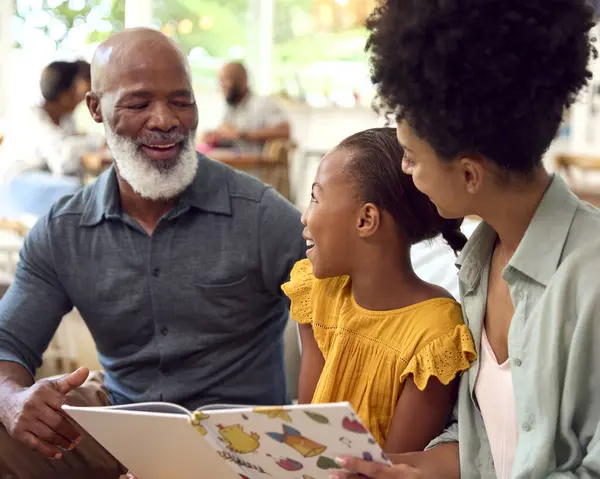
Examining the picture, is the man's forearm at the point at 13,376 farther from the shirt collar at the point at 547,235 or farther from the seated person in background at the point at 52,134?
the seated person in background at the point at 52,134

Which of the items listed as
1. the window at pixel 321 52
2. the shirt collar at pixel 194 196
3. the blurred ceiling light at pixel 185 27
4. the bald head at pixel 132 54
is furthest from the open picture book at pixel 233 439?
the blurred ceiling light at pixel 185 27

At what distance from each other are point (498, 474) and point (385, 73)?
612 mm

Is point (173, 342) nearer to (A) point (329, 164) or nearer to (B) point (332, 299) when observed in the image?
(B) point (332, 299)

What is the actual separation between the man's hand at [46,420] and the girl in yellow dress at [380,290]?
1.60 feet

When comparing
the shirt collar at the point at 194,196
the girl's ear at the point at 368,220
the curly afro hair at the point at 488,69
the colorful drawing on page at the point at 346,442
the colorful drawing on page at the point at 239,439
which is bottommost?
the colorful drawing on page at the point at 239,439

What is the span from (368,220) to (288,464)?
41cm

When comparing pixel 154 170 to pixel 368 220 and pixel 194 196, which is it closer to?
pixel 194 196

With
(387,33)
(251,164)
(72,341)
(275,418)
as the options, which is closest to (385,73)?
(387,33)

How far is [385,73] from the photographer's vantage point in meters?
1.09

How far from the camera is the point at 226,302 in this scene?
1.78m

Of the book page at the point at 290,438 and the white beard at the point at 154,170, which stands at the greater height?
the white beard at the point at 154,170

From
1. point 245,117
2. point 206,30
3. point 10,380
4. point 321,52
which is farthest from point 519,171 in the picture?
point 206,30

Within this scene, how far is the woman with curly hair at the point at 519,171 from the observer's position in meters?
1.00

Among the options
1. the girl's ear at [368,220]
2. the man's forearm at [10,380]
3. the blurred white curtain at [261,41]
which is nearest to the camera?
the girl's ear at [368,220]
